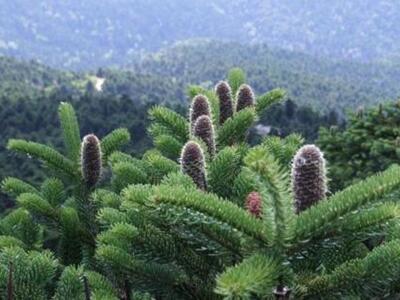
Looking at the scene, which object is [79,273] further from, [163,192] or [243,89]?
[243,89]

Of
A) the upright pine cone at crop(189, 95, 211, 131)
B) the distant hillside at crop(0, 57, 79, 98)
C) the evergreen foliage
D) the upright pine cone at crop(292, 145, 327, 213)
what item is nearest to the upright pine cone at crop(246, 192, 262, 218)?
the upright pine cone at crop(292, 145, 327, 213)

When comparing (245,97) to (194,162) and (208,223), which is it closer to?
(194,162)

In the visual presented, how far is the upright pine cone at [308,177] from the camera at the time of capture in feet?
9.66

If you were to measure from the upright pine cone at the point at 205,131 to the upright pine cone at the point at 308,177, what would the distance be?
1.15m

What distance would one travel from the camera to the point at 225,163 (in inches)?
144

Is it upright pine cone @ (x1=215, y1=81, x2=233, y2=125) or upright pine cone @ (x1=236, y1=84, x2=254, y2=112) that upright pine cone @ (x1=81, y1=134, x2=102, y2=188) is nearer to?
upright pine cone @ (x1=215, y1=81, x2=233, y2=125)

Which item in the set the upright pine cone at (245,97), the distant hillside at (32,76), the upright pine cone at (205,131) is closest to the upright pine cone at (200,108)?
the upright pine cone at (205,131)

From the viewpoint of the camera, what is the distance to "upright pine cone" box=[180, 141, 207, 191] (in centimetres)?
344

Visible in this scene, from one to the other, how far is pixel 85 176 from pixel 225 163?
1526 mm

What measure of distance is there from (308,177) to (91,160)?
86.8 inches

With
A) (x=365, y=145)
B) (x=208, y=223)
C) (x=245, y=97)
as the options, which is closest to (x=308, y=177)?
(x=208, y=223)

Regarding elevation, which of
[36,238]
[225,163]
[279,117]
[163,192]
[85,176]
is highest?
[163,192]

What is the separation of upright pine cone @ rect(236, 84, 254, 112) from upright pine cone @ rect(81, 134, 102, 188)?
1.21m

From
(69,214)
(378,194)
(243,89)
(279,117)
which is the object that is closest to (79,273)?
(69,214)
